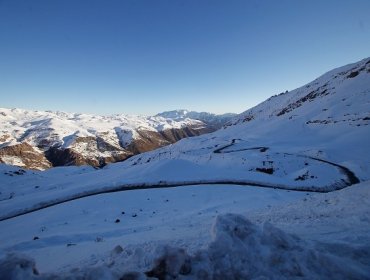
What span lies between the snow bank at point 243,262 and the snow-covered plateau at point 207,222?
0.03 meters

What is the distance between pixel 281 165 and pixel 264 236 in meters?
39.0

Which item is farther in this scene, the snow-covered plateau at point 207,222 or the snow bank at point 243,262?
the snow-covered plateau at point 207,222

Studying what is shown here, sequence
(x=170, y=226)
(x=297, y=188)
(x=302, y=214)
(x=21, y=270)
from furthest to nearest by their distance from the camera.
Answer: (x=297, y=188) → (x=170, y=226) → (x=302, y=214) → (x=21, y=270)

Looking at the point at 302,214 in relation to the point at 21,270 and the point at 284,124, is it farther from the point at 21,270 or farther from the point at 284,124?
the point at 284,124

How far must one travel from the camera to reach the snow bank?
6532 millimetres

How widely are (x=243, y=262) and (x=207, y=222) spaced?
9.86 m

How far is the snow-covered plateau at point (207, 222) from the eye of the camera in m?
7.12

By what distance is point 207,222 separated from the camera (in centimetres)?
1697

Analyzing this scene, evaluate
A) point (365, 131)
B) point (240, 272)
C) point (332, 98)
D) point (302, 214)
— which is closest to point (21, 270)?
point (240, 272)

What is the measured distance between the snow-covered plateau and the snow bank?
26mm

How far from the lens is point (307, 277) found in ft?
22.3

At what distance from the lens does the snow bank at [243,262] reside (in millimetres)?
6532

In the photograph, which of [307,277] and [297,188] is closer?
[307,277]

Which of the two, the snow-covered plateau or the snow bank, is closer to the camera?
the snow bank
